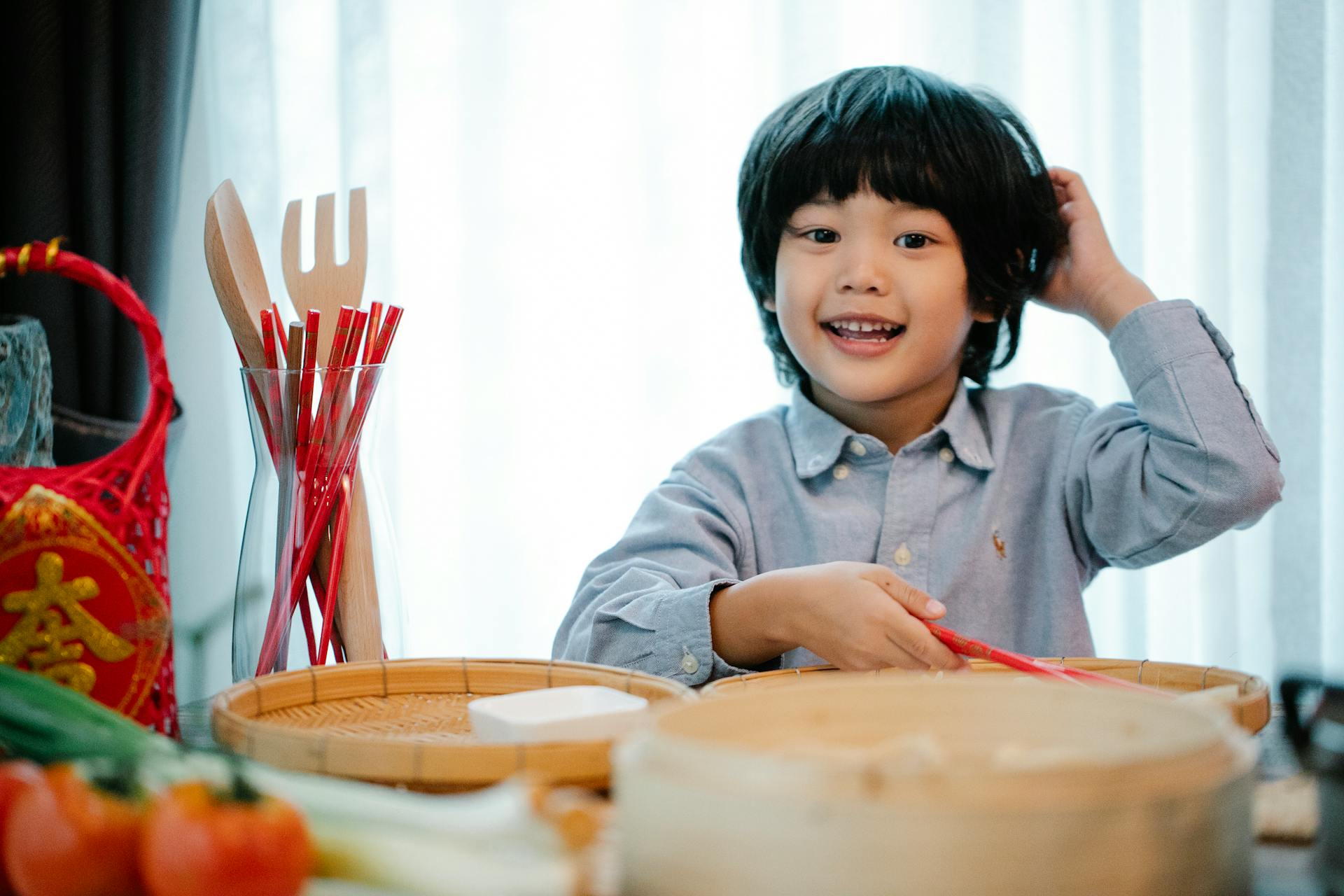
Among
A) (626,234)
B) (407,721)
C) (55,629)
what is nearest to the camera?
(55,629)

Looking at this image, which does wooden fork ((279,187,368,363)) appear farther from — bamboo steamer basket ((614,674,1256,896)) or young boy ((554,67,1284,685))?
bamboo steamer basket ((614,674,1256,896))

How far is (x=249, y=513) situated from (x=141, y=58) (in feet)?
3.74

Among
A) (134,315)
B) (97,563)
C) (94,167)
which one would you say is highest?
(94,167)

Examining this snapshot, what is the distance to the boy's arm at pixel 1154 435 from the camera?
40.6 inches

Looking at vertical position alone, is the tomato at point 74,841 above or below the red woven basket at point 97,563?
below

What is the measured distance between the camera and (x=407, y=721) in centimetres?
66

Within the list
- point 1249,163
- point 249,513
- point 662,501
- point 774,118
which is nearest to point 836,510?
point 662,501

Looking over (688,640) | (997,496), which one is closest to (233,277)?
(688,640)

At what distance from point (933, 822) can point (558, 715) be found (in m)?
0.26

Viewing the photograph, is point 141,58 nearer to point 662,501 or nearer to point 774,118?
point 774,118

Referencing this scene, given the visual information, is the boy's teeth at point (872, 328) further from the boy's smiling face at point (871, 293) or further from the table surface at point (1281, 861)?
the table surface at point (1281, 861)

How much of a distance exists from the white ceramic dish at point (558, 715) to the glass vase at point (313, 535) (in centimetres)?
19

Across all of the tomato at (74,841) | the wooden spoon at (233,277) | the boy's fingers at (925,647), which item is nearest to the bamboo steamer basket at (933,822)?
the tomato at (74,841)

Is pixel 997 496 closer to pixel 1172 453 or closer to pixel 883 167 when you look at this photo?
pixel 1172 453
